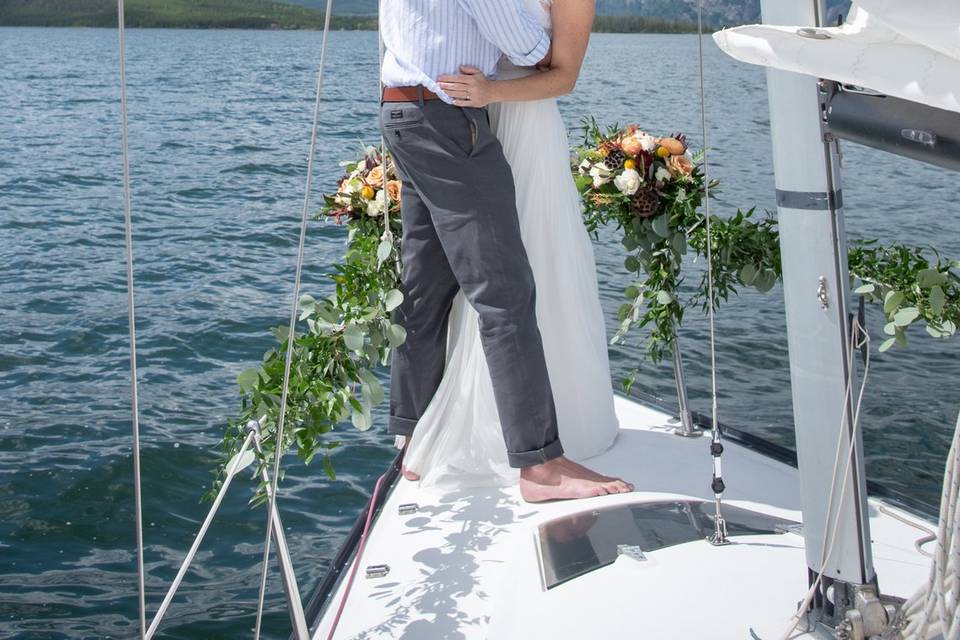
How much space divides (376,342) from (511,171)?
23.3 inches

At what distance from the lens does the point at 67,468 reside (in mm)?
5543

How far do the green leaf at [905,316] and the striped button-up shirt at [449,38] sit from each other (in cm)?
109

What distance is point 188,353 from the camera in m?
7.76

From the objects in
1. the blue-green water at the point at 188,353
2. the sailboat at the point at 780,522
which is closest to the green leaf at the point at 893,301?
the sailboat at the point at 780,522

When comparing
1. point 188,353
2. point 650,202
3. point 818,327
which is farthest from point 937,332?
point 188,353

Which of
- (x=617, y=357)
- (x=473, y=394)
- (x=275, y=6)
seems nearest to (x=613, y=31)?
(x=275, y=6)

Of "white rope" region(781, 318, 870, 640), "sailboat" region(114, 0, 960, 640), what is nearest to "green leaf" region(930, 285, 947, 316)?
"sailboat" region(114, 0, 960, 640)

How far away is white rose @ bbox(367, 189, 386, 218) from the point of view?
10.5ft

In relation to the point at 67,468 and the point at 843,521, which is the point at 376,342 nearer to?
the point at 843,521

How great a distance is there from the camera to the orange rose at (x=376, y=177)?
10.6ft

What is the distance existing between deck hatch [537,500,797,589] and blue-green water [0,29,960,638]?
1615 millimetres

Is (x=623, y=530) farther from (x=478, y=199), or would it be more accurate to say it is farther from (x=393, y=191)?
(x=393, y=191)

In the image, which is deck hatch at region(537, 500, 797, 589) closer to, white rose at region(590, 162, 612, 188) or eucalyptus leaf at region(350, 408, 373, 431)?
eucalyptus leaf at region(350, 408, 373, 431)

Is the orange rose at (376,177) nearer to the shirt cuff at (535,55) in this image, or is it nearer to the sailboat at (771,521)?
the shirt cuff at (535,55)
